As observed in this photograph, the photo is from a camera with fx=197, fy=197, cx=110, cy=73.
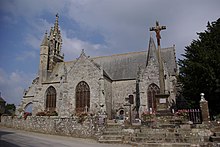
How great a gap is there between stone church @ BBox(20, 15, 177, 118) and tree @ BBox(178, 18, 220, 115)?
4.61 meters

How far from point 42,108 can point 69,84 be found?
6.42 m

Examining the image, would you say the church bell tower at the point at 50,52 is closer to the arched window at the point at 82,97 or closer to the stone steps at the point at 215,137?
the arched window at the point at 82,97

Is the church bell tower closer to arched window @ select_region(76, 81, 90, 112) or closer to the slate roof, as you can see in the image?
the slate roof

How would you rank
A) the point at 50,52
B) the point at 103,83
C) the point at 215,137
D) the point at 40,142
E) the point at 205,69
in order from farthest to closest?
the point at 50,52 < the point at 103,83 < the point at 205,69 < the point at 40,142 < the point at 215,137

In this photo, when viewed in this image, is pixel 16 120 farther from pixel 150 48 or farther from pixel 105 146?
pixel 150 48

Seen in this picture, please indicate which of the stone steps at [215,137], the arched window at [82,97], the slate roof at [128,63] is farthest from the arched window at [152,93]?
the stone steps at [215,137]

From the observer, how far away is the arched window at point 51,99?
95.8 ft

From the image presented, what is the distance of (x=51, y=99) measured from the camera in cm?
2952

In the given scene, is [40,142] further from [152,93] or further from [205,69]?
[152,93]

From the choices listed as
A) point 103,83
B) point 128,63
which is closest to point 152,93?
point 103,83

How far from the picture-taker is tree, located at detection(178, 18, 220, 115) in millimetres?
15406

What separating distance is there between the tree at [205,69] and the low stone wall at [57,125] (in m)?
9.26

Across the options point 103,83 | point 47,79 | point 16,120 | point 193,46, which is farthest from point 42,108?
point 193,46

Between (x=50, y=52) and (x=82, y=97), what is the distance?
42.7 feet
